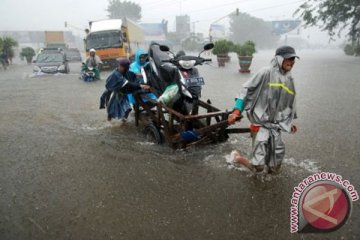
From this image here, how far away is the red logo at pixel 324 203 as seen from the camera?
225 centimetres

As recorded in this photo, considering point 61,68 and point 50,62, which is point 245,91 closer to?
point 61,68

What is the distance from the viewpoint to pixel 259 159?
3912 millimetres

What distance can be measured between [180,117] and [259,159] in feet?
3.99

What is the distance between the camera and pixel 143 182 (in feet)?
13.6

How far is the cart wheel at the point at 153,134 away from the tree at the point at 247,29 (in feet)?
302

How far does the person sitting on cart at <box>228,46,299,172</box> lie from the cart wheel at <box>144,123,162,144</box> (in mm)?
1819

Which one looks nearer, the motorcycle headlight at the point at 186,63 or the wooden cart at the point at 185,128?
the wooden cart at the point at 185,128

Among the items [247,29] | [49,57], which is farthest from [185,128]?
[247,29]

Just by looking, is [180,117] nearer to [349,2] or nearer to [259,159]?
[259,159]

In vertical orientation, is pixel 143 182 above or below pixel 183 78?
below

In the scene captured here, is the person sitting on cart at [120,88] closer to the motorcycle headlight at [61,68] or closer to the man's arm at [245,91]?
the man's arm at [245,91]

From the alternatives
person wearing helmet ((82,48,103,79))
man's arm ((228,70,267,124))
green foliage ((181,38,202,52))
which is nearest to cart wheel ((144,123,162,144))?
man's arm ((228,70,267,124))

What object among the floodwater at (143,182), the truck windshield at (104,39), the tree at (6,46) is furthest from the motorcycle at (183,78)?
the tree at (6,46)

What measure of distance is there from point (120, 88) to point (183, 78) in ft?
4.31
